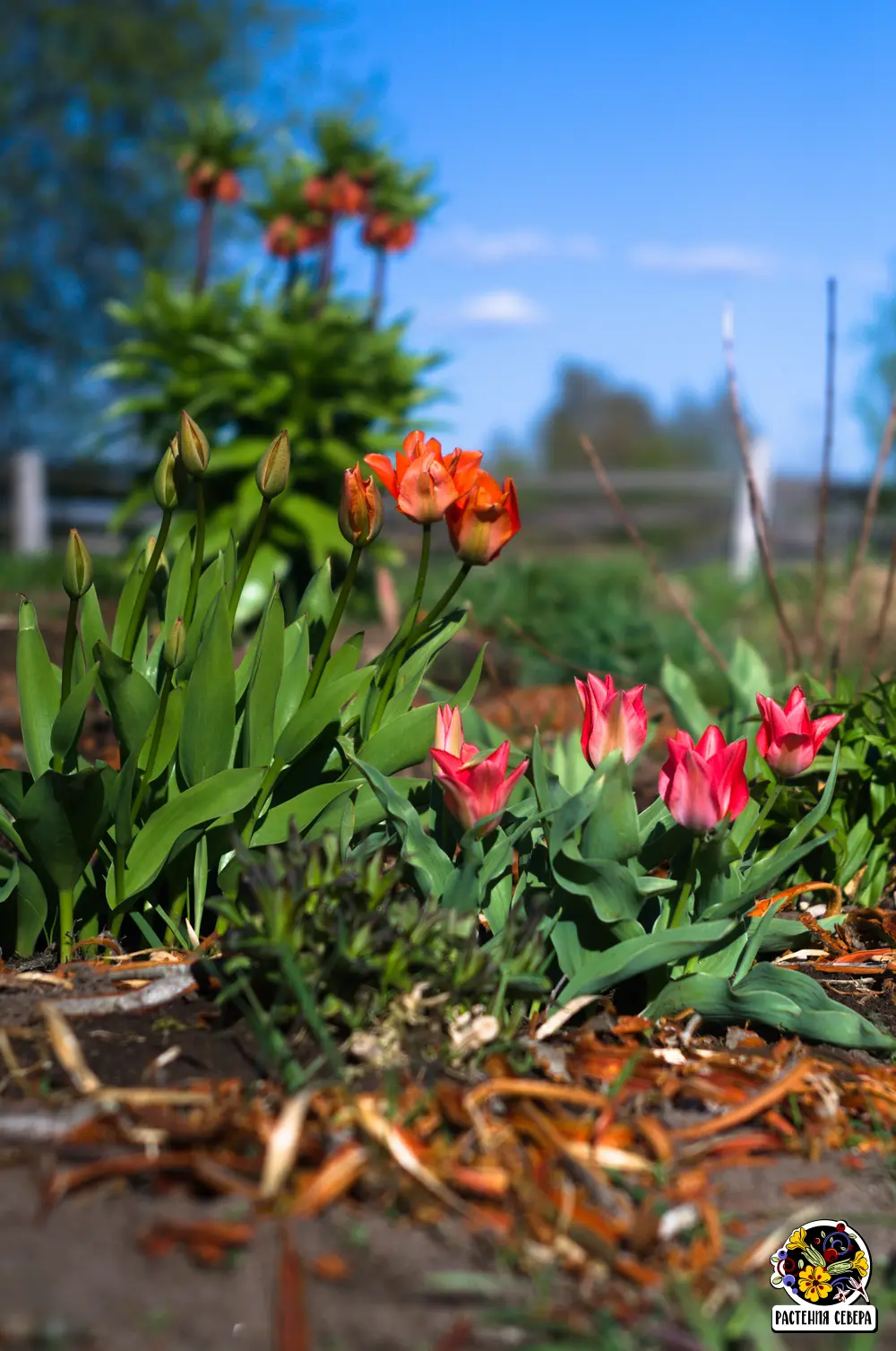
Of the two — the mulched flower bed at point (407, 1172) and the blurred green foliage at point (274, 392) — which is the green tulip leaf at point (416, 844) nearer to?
the mulched flower bed at point (407, 1172)

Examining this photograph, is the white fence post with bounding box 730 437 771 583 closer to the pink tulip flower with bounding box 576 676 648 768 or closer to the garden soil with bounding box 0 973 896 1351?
the pink tulip flower with bounding box 576 676 648 768

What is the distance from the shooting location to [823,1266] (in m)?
1.34

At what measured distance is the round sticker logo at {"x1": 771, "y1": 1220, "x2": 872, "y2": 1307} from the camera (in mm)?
1311

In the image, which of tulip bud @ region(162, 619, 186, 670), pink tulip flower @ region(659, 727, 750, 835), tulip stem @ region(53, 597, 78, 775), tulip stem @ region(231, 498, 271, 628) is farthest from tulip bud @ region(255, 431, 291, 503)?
pink tulip flower @ region(659, 727, 750, 835)

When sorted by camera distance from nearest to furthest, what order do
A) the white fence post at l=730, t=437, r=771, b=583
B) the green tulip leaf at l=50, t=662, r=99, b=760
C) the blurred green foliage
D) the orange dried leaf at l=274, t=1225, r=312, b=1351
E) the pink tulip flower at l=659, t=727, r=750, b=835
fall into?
1. the orange dried leaf at l=274, t=1225, r=312, b=1351
2. the pink tulip flower at l=659, t=727, r=750, b=835
3. the green tulip leaf at l=50, t=662, r=99, b=760
4. the blurred green foliage
5. the white fence post at l=730, t=437, r=771, b=583

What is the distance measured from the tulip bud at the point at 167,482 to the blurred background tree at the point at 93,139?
1668 cm

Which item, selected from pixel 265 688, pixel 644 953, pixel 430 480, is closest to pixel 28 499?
pixel 265 688

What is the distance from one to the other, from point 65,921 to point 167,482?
72 centimetres

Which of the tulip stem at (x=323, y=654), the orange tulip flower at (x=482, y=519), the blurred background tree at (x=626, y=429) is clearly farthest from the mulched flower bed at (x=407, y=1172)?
the blurred background tree at (x=626, y=429)

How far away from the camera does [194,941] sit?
1.97m

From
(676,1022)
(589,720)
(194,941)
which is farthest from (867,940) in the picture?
(194,941)

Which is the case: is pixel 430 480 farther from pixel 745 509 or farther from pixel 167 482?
pixel 745 509

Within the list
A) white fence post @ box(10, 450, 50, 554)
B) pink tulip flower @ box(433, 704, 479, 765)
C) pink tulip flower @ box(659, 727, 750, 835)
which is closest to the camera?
pink tulip flower @ box(659, 727, 750, 835)

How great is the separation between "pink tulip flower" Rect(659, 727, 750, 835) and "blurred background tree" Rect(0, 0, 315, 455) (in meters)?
17.2
